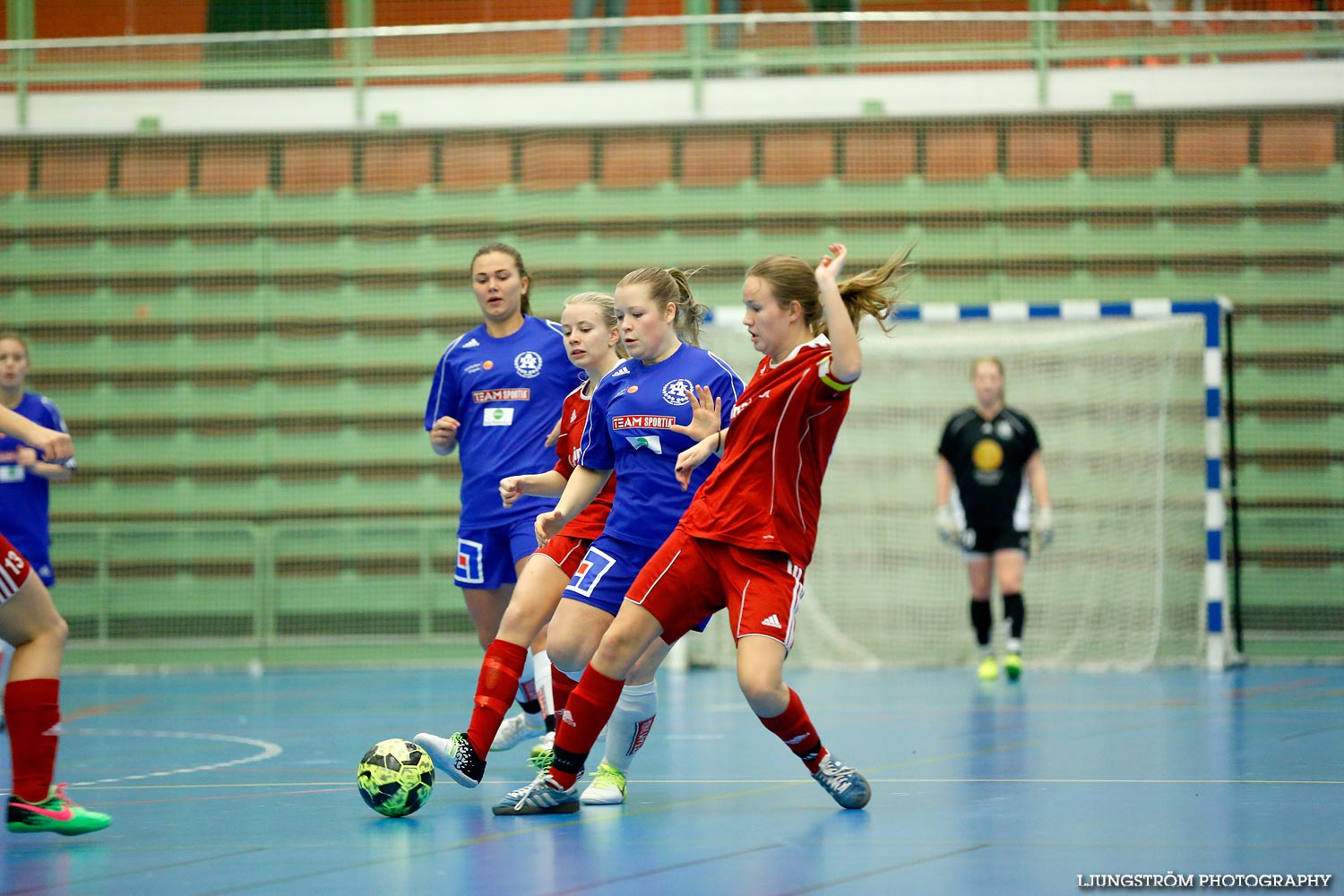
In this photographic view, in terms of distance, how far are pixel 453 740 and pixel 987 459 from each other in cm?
569

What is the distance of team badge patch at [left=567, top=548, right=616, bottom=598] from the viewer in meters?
4.89

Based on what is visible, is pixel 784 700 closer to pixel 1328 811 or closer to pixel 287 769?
pixel 1328 811

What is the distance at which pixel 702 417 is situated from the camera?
477 cm

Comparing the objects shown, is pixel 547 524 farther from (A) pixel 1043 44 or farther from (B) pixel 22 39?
(B) pixel 22 39

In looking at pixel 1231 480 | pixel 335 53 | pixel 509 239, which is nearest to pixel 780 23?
pixel 509 239

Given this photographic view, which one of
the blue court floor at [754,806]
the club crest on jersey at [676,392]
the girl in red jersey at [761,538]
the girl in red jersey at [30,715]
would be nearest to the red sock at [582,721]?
the girl in red jersey at [761,538]

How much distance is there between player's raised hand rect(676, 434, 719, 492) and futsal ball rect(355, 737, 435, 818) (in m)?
1.21

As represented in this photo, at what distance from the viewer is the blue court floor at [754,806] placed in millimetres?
3705

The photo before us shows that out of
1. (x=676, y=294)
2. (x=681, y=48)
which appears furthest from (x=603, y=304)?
(x=681, y=48)

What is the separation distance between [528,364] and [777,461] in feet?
6.09

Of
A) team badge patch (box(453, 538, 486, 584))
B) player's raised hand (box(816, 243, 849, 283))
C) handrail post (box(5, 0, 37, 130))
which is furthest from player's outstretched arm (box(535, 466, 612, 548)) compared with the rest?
handrail post (box(5, 0, 37, 130))

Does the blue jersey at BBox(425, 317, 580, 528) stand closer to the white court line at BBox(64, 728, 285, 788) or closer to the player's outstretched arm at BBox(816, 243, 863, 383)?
the white court line at BBox(64, 728, 285, 788)

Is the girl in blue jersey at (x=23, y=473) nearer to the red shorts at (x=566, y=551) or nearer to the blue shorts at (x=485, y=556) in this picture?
the blue shorts at (x=485, y=556)

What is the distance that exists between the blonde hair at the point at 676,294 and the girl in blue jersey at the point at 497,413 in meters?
1.01
